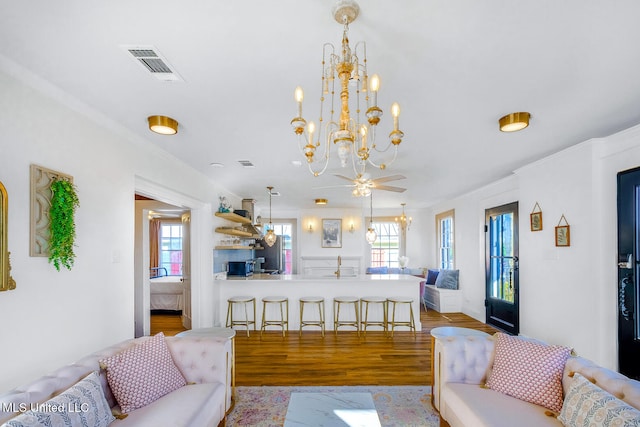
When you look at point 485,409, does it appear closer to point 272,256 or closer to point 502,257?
point 502,257

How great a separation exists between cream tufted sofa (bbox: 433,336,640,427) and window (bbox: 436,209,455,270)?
5.26 meters

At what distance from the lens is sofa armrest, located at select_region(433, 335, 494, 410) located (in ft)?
8.24

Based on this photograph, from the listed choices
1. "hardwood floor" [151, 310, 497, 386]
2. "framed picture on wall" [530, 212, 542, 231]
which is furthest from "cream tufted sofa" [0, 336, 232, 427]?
"framed picture on wall" [530, 212, 542, 231]

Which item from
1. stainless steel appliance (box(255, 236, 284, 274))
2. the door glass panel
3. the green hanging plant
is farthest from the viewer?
stainless steel appliance (box(255, 236, 284, 274))

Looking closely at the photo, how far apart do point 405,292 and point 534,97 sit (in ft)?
12.5

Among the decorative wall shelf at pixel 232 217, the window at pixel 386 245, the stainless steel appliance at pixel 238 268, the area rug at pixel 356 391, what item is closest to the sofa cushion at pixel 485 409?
the area rug at pixel 356 391

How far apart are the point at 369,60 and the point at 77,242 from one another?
244 cm

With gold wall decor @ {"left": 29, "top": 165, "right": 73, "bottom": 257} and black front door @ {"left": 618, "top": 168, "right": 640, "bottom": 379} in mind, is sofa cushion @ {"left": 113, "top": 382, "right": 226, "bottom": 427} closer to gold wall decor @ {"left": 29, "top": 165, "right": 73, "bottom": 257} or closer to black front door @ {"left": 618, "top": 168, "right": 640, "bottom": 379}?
gold wall decor @ {"left": 29, "top": 165, "right": 73, "bottom": 257}

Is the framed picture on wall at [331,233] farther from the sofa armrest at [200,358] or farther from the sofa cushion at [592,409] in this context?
the sofa cushion at [592,409]

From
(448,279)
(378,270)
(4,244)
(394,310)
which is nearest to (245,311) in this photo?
(394,310)

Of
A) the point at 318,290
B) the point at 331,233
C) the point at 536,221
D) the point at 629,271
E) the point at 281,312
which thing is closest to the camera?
the point at 629,271

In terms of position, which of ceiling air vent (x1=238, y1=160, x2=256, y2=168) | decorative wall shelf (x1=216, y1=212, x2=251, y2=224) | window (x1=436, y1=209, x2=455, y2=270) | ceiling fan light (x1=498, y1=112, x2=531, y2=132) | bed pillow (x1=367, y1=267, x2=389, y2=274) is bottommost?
bed pillow (x1=367, y1=267, x2=389, y2=274)

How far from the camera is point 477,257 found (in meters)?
6.25

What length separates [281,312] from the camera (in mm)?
5281
